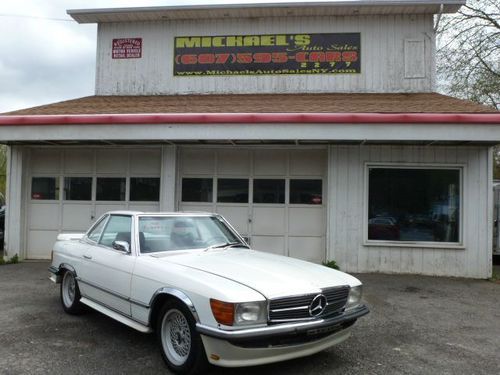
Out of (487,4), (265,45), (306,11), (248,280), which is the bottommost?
(248,280)

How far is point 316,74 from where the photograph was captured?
37.9 ft

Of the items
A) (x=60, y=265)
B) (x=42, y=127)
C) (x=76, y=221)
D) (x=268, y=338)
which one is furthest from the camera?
(x=76, y=221)

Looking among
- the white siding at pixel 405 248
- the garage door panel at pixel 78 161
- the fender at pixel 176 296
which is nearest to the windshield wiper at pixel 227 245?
the fender at pixel 176 296

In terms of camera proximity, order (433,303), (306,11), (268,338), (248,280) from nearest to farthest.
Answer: (268,338), (248,280), (433,303), (306,11)

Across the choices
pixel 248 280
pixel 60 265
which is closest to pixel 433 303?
pixel 248 280

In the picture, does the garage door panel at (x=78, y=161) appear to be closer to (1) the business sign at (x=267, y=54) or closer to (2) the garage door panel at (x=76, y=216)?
(2) the garage door panel at (x=76, y=216)

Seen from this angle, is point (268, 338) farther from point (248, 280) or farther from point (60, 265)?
point (60, 265)

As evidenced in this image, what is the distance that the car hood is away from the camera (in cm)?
377

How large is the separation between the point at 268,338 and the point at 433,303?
14.6ft

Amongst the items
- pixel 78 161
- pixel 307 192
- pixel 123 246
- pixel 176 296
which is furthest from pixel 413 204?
pixel 78 161

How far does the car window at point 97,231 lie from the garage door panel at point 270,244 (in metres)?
4.83

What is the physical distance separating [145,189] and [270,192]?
9.68ft

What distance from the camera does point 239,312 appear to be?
137 inches

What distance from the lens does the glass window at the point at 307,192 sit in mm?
10070
